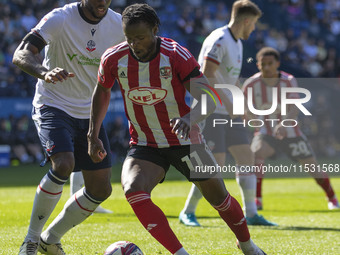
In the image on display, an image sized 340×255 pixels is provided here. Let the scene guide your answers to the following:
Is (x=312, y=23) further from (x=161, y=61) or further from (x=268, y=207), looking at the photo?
(x=161, y=61)

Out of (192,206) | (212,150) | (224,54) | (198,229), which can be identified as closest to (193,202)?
(192,206)

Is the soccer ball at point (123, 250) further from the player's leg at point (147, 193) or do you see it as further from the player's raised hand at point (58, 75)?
the player's raised hand at point (58, 75)

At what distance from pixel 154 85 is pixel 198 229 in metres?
3.02

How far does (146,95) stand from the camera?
4.74 meters

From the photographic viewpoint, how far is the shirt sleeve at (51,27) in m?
5.19

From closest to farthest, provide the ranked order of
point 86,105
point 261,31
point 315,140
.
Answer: point 86,105, point 315,140, point 261,31

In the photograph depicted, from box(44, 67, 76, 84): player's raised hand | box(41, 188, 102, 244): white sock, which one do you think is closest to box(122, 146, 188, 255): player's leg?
box(41, 188, 102, 244): white sock

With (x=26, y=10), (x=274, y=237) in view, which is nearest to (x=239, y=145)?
(x=274, y=237)

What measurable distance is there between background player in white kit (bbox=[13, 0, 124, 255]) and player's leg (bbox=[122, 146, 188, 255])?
57 cm

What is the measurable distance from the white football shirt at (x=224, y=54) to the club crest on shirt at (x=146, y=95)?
2.71 m

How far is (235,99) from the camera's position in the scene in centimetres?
836

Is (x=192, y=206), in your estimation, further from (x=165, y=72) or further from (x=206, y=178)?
(x=165, y=72)

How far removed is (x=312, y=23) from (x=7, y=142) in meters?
15.1

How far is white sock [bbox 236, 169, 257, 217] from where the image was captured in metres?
7.84
